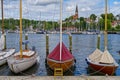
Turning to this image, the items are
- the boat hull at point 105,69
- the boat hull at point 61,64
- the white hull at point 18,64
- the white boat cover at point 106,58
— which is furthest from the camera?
the white boat cover at point 106,58

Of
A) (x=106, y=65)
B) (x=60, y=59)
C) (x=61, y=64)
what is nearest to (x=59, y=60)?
(x=60, y=59)

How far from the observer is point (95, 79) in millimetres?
20250

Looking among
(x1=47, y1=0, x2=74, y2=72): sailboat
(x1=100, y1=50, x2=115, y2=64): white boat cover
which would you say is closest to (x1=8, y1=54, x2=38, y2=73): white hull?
(x1=47, y1=0, x2=74, y2=72): sailboat

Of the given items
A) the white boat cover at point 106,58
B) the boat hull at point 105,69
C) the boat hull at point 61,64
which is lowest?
the boat hull at point 105,69

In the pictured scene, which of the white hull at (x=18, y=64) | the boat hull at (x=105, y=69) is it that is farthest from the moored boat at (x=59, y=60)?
the boat hull at (x=105, y=69)

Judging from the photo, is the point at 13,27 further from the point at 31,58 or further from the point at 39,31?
the point at 31,58

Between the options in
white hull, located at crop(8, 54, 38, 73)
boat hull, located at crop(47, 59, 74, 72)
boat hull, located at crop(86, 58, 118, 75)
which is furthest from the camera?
boat hull, located at crop(86, 58, 118, 75)

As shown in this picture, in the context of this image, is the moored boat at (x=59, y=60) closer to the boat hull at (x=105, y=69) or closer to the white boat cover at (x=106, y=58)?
the boat hull at (x=105, y=69)

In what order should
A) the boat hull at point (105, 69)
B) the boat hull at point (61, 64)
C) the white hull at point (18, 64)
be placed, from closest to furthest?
the white hull at point (18, 64) → the boat hull at point (61, 64) → the boat hull at point (105, 69)

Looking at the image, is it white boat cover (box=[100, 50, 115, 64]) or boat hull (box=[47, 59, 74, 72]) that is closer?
boat hull (box=[47, 59, 74, 72])

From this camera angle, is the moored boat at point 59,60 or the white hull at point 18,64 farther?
the moored boat at point 59,60

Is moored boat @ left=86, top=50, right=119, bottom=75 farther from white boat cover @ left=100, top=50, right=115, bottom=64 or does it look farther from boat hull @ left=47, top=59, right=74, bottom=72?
boat hull @ left=47, top=59, right=74, bottom=72

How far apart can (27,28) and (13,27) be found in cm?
1045

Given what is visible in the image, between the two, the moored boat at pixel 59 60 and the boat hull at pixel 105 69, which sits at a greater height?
the moored boat at pixel 59 60
